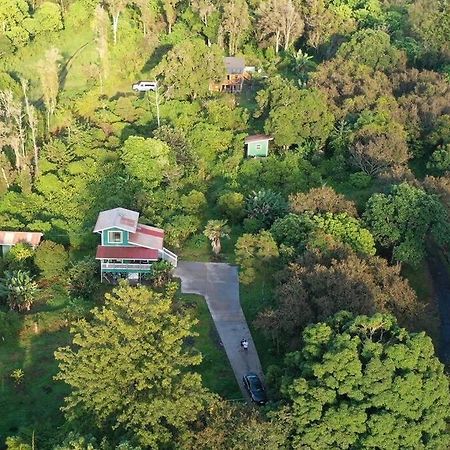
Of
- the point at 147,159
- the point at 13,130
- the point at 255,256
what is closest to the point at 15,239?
the point at 13,130

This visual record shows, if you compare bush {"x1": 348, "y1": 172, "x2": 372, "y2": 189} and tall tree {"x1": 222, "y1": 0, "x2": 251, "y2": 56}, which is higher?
tall tree {"x1": 222, "y1": 0, "x2": 251, "y2": 56}

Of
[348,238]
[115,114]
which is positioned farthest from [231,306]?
[115,114]

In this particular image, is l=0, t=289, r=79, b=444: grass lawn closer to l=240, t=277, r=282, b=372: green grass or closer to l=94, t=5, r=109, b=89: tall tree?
l=240, t=277, r=282, b=372: green grass

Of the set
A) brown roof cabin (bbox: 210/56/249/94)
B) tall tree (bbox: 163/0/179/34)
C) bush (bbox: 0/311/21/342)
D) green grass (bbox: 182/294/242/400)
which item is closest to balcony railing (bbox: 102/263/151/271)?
green grass (bbox: 182/294/242/400)

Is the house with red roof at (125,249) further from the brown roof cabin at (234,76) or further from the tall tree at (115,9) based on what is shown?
the tall tree at (115,9)

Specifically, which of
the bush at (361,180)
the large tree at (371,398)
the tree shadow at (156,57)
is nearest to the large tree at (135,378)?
the large tree at (371,398)

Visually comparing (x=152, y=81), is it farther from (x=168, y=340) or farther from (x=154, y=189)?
(x=168, y=340)
